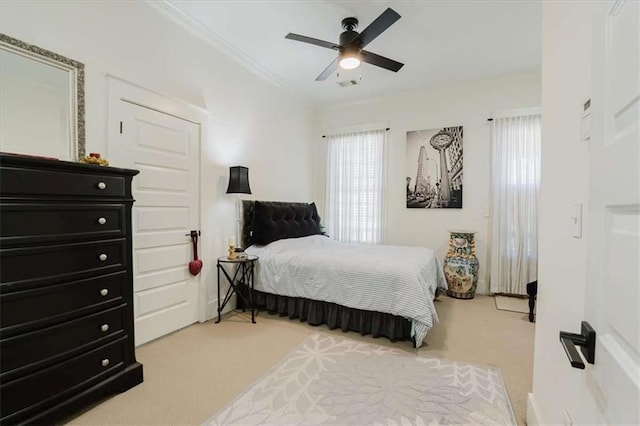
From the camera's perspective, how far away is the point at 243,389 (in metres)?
1.90

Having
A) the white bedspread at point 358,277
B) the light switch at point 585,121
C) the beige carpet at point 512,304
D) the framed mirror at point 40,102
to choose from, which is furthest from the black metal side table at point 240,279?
the beige carpet at point 512,304

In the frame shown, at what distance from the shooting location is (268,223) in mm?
3559

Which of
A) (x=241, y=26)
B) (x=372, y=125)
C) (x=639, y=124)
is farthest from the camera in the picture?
(x=372, y=125)

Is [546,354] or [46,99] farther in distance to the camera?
[46,99]

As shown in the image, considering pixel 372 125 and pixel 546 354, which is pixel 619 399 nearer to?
pixel 546 354

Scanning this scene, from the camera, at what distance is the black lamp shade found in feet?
10.5

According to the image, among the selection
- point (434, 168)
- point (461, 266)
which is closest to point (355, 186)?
point (434, 168)

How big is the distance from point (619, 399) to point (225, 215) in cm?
329

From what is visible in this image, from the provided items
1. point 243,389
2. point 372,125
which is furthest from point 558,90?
point 372,125

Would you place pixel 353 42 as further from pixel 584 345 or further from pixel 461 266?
pixel 461 266

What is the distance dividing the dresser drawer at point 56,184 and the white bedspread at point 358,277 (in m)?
1.68

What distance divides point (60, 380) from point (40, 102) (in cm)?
170

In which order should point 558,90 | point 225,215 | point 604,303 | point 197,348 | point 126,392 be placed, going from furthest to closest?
point 225,215 → point 197,348 → point 126,392 → point 558,90 → point 604,303

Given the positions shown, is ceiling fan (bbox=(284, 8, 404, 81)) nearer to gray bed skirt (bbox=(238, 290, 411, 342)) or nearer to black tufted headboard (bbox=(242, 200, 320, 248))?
black tufted headboard (bbox=(242, 200, 320, 248))
